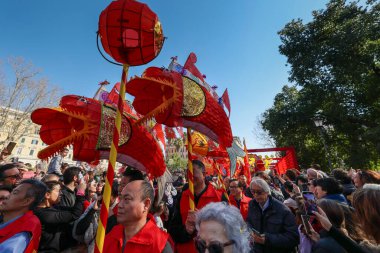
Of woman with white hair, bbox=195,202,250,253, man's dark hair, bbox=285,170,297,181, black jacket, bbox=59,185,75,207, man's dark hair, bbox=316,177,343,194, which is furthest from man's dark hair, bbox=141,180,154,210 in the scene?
man's dark hair, bbox=285,170,297,181

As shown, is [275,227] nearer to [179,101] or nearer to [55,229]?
[179,101]

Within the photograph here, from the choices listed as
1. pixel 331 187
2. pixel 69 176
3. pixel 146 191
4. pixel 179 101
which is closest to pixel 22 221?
pixel 146 191

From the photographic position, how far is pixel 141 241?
2127mm

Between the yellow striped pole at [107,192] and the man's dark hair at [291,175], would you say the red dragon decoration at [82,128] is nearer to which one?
the yellow striped pole at [107,192]

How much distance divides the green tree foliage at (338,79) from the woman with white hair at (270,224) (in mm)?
15682

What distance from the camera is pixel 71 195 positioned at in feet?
12.4

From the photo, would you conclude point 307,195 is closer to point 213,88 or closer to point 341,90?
point 213,88

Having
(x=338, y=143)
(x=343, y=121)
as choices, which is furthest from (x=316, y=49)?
(x=338, y=143)

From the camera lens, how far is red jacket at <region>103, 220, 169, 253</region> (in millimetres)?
2113

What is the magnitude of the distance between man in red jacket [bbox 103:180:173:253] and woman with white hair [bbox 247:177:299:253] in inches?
55.5

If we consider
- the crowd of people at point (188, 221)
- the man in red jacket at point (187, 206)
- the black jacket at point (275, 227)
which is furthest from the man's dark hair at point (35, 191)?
the black jacket at point (275, 227)

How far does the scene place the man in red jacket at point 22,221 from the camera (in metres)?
1.99

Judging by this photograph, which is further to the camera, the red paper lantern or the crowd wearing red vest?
the red paper lantern

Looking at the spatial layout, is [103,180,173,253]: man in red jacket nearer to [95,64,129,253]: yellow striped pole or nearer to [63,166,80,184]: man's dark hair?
[95,64,129,253]: yellow striped pole
